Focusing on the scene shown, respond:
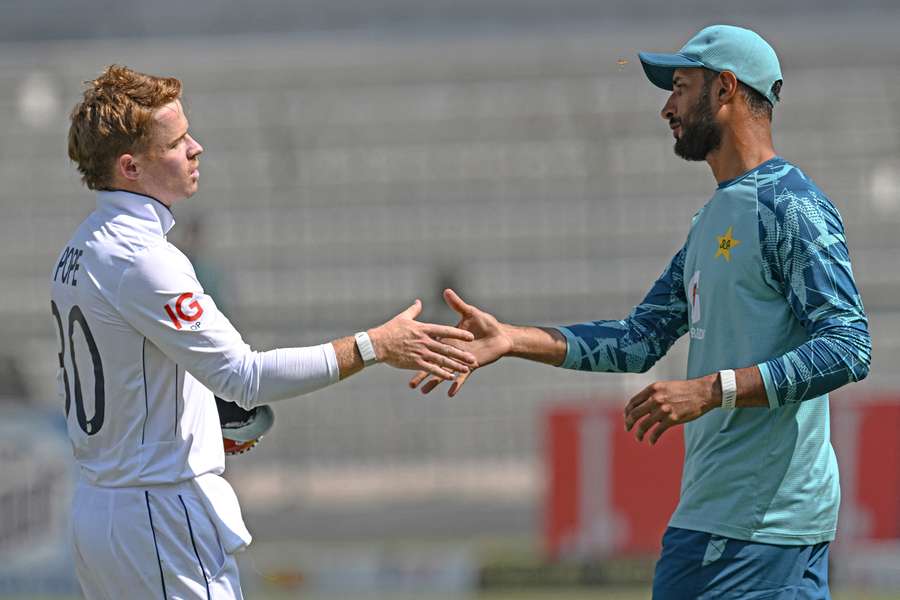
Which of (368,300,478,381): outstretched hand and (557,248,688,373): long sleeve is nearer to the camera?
(368,300,478,381): outstretched hand

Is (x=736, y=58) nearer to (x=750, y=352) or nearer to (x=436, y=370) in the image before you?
(x=750, y=352)

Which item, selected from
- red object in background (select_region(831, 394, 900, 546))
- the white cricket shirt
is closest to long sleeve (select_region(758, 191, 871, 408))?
the white cricket shirt

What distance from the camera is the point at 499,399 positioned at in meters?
12.5

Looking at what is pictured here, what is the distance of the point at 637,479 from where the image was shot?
8.70 metres

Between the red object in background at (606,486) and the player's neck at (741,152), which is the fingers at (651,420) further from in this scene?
the red object in background at (606,486)

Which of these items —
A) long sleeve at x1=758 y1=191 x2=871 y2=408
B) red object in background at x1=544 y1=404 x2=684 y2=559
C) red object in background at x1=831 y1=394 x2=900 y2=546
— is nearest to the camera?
long sleeve at x1=758 y1=191 x2=871 y2=408

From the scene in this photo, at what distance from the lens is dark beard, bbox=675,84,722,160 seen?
3719 millimetres

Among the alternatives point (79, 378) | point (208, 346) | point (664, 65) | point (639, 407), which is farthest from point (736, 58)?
point (79, 378)

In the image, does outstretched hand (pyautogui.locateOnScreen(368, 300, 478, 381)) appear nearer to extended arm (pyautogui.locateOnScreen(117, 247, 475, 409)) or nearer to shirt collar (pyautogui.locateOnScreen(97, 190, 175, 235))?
extended arm (pyautogui.locateOnScreen(117, 247, 475, 409))

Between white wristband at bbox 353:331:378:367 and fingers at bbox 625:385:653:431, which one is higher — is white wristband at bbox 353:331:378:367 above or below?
above

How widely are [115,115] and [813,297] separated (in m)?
1.72

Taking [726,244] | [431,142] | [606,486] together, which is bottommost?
[606,486]

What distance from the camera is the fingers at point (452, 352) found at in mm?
3725

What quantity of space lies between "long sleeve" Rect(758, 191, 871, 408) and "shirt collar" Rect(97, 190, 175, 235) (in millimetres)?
1469
